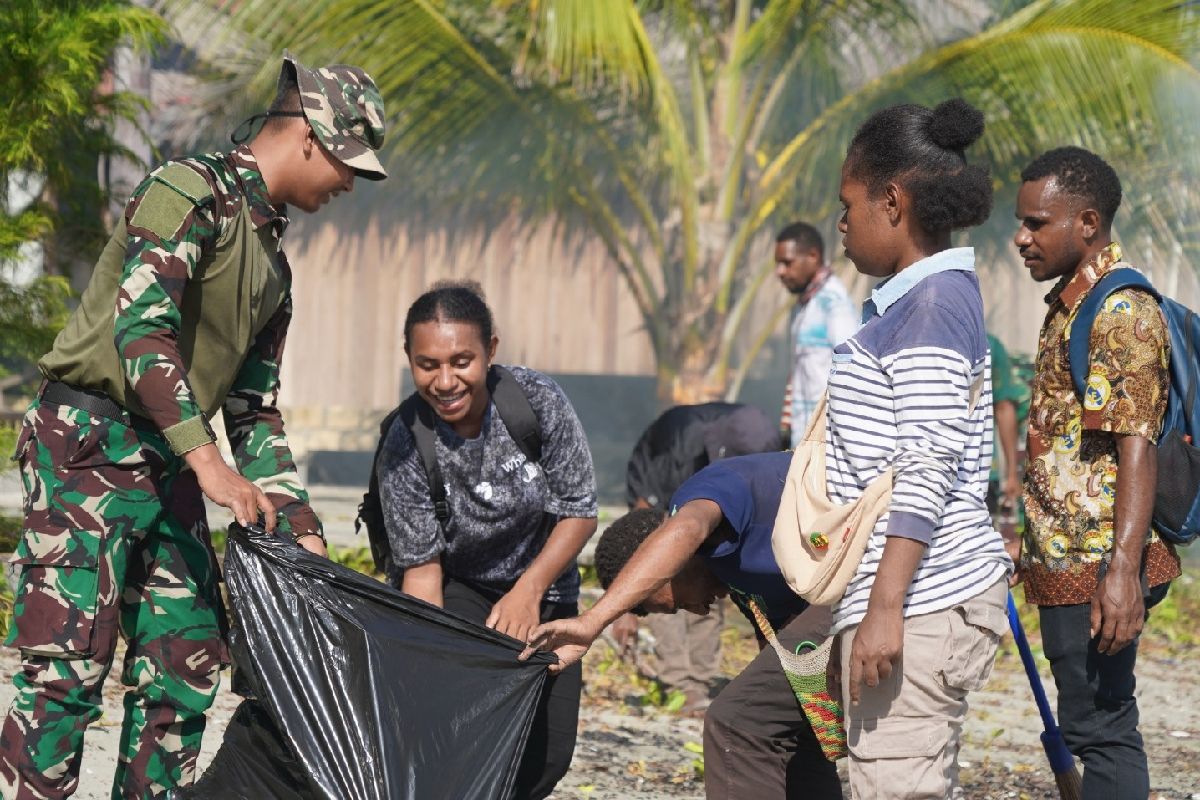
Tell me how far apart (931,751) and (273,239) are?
195 cm

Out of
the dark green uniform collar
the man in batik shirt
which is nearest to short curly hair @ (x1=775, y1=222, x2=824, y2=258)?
the man in batik shirt

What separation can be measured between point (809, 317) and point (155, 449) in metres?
4.33

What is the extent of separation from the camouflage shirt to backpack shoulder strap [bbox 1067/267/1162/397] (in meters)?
1.99

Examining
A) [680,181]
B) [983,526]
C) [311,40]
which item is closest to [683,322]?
[680,181]

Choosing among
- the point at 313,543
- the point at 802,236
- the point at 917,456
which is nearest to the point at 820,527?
the point at 917,456

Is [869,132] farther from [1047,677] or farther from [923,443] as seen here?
[1047,677]

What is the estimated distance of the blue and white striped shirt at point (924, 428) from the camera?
2.85m

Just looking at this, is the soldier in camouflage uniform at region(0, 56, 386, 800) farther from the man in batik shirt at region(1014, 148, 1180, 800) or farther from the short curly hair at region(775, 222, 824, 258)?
the short curly hair at region(775, 222, 824, 258)

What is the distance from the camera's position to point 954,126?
2.99 meters

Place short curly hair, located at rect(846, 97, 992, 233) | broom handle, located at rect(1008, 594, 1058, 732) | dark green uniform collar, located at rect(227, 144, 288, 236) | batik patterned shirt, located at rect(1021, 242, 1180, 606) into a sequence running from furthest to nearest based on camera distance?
broom handle, located at rect(1008, 594, 1058, 732), batik patterned shirt, located at rect(1021, 242, 1180, 606), dark green uniform collar, located at rect(227, 144, 288, 236), short curly hair, located at rect(846, 97, 992, 233)

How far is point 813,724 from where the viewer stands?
326 centimetres

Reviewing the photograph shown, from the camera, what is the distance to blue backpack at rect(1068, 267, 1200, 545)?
3.67m

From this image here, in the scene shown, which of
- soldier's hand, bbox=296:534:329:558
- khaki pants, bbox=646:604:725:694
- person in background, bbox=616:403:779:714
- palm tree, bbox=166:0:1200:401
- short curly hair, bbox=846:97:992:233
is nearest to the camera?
short curly hair, bbox=846:97:992:233

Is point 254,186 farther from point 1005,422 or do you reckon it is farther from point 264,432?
point 1005,422
